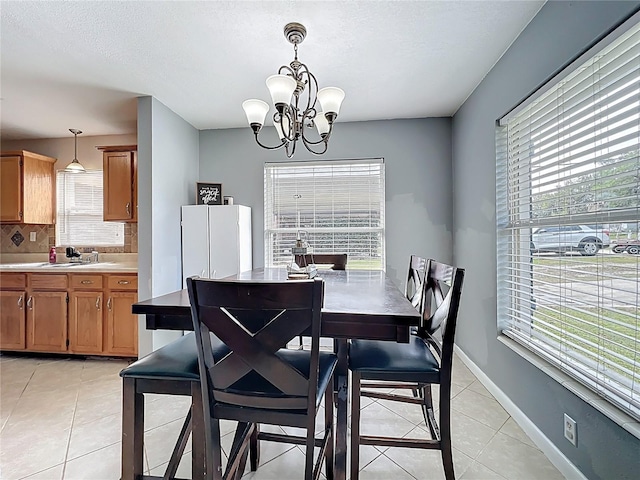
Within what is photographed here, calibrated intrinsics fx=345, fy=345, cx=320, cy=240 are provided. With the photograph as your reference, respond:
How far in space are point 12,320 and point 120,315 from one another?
1162mm

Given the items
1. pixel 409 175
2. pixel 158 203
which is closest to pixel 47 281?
pixel 158 203

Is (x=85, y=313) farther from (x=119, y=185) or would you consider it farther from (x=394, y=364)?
(x=394, y=364)

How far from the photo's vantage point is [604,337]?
1.52 m

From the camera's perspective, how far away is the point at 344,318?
1.30 metres

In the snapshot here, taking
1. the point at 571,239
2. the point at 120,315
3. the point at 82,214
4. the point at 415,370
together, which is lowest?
the point at 120,315

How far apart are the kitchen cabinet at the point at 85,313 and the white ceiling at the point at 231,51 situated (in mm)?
1702

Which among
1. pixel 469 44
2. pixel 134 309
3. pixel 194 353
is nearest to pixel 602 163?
pixel 469 44

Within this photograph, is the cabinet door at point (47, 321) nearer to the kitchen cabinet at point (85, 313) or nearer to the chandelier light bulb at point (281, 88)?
the kitchen cabinet at point (85, 313)

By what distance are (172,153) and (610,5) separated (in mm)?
3399

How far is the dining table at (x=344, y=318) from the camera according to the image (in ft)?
4.20

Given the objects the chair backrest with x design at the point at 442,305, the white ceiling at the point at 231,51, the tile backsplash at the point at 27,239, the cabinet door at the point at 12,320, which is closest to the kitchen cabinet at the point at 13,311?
the cabinet door at the point at 12,320

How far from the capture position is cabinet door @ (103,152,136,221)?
3672 millimetres

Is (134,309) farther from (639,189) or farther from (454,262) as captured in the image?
(454,262)

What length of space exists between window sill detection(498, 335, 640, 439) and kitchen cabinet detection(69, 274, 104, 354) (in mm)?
3567
